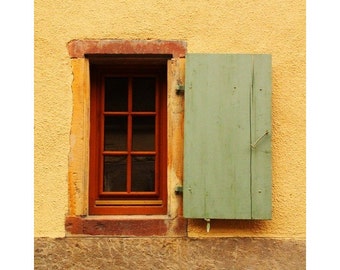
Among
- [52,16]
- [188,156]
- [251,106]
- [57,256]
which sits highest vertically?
[52,16]

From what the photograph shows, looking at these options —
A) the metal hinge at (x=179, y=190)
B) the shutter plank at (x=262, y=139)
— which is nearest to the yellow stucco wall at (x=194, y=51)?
the shutter plank at (x=262, y=139)

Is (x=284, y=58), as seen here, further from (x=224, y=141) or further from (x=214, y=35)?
(x=224, y=141)

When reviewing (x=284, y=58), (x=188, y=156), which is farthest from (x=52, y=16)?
(x=284, y=58)

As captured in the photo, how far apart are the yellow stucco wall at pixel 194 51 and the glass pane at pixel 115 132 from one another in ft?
1.15

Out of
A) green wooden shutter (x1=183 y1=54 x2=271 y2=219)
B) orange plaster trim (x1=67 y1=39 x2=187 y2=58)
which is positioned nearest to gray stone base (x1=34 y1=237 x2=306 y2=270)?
green wooden shutter (x1=183 y1=54 x2=271 y2=219)

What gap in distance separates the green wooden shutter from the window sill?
0.21 meters

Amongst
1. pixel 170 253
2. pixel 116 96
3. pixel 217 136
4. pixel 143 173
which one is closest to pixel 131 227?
pixel 170 253

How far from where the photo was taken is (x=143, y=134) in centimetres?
440

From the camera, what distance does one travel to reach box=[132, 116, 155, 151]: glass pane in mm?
4395

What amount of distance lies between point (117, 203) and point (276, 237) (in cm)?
138

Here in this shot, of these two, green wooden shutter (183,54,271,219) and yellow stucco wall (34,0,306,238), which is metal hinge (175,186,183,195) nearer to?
green wooden shutter (183,54,271,219)

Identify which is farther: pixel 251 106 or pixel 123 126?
pixel 123 126

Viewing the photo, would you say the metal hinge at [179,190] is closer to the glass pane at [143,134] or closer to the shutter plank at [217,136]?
the shutter plank at [217,136]

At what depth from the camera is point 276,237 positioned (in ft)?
13.7
